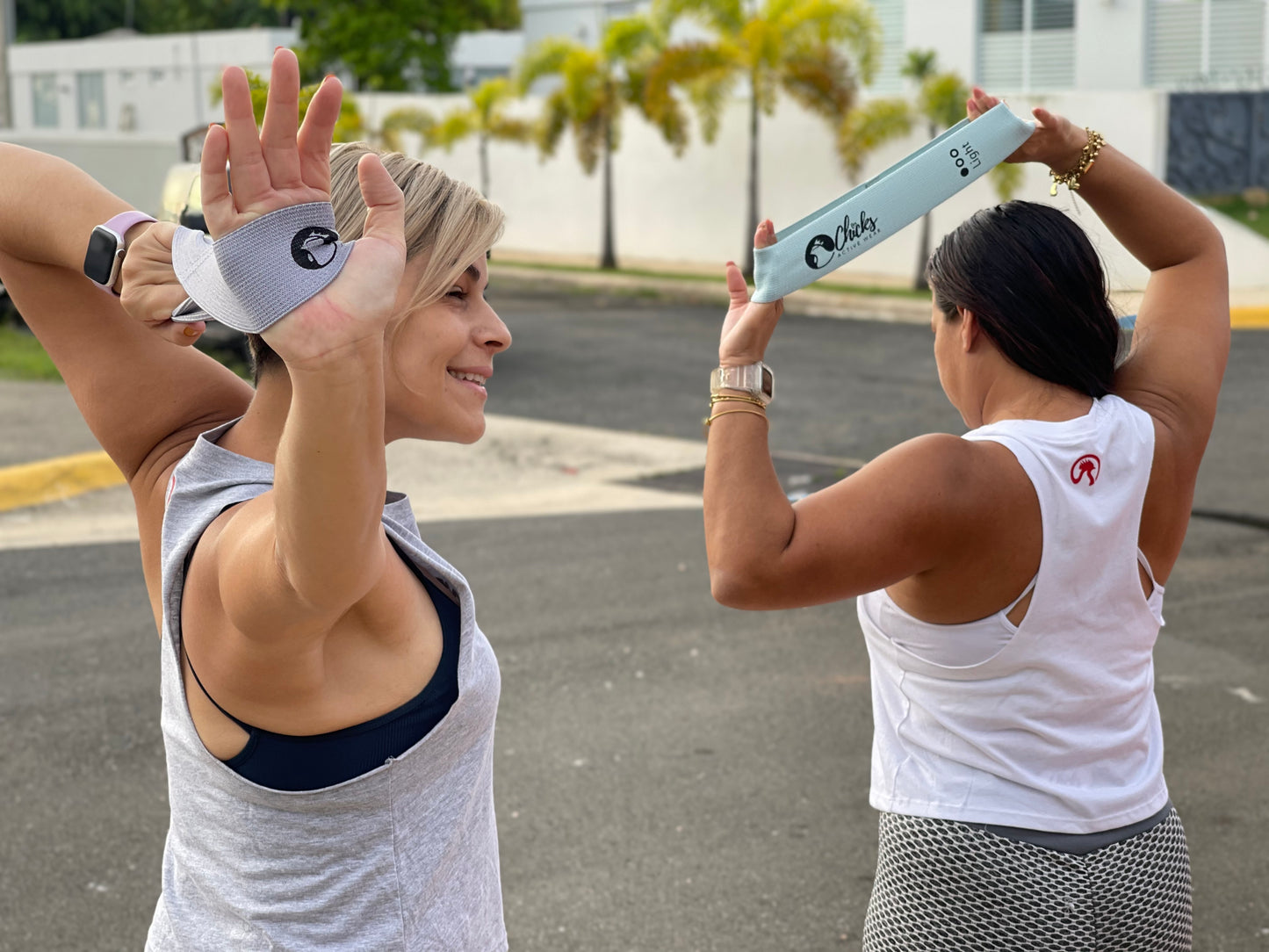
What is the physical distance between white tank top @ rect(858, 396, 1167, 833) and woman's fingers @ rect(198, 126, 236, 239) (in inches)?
50.6

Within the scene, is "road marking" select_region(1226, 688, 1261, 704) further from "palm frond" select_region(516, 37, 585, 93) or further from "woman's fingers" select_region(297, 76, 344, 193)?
"palm frond" select_region(516, 37, 585, 93)

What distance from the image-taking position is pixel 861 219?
1977mm

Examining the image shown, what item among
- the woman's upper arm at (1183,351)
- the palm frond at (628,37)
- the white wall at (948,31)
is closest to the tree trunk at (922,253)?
the white wall at (948,31)

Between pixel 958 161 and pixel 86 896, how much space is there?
3.36 metres

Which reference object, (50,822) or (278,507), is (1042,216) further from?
(50,822)

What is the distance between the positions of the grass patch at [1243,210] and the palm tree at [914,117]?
325cm

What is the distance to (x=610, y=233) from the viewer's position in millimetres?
26016

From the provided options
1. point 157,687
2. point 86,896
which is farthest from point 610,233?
point 86,896

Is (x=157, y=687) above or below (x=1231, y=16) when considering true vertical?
below

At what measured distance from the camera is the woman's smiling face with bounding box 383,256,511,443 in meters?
1.89

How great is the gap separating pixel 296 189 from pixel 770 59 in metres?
21.8

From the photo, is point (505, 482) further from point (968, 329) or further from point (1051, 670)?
point (1051, 670)

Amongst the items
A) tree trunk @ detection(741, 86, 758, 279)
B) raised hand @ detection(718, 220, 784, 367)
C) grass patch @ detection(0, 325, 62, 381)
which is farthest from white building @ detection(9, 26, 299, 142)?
raised hand @ detection(718, 220, 784, 367)

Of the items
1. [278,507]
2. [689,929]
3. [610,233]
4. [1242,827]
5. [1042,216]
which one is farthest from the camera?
[610,233]
